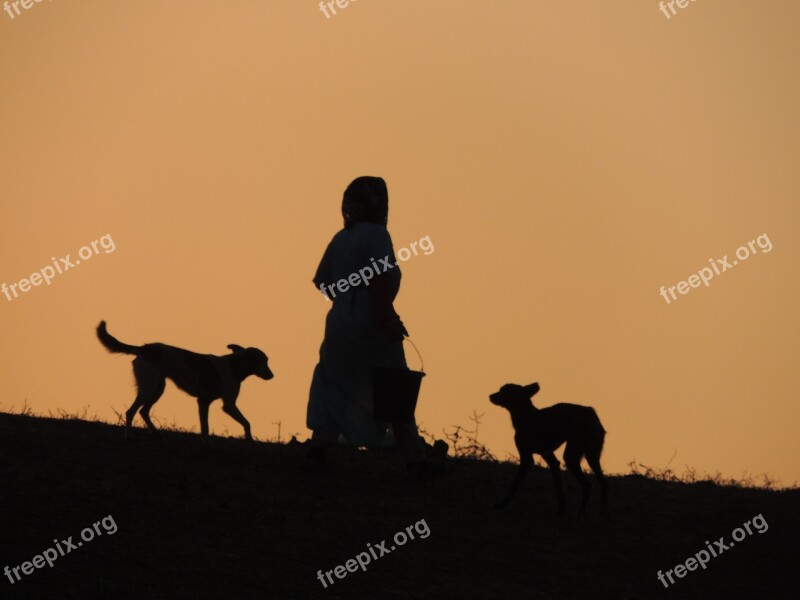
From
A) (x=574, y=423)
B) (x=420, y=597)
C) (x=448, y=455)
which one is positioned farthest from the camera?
(x=448, y=455)

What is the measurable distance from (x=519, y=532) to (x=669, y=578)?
4.15 ft

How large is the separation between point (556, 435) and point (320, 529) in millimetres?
2474

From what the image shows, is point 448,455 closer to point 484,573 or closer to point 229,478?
point 229,478

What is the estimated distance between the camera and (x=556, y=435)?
442 inches

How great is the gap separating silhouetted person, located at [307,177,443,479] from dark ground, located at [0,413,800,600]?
1.43 ft

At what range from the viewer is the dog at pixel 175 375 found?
13.1 m

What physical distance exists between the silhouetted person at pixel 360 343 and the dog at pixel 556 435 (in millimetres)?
836

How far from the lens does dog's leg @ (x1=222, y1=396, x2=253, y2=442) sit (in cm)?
1313

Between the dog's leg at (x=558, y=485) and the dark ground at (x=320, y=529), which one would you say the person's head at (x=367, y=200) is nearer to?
the dark ground at (x=320, y=529)

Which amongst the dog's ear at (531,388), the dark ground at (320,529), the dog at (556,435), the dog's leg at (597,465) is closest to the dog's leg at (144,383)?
the dark ground at (320,529)

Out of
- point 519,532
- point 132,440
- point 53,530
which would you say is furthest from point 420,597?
point 132,440

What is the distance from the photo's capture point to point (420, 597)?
28.7ft

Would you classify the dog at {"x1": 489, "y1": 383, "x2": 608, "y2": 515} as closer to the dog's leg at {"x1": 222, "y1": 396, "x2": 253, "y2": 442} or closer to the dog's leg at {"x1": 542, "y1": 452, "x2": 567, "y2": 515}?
the dog's leg at {"x1": 542, "y1": 452, "x2": 567, "y2": 515}

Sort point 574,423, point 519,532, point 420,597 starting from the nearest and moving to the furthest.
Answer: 1. point 420,597
2. point 519,532
3. point 574,423
